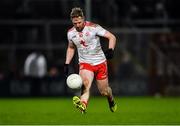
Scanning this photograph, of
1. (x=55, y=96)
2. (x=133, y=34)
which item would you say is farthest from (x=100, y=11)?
(x=55, y=96)

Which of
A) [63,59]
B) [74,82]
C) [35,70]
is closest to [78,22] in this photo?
[74,82]

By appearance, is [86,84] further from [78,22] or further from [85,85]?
[78,22]

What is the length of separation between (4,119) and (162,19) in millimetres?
17519

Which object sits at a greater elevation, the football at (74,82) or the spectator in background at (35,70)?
the football at (74,82)

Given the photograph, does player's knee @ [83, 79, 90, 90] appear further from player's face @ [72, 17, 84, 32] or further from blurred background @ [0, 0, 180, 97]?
blurred background @ [0, 0, 180, 97]

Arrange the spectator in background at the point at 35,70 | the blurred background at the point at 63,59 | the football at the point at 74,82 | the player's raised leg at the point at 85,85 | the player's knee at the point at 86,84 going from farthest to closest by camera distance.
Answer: the blurred background at the point at 63,59
the spectator in background at the point at 35,70
the player's knee at the point at 86,84
the player's raised leg at the point at 85,85
the football at the point at 74,82

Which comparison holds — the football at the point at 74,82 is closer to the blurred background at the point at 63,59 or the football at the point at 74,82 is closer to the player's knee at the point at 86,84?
the player's knee at the point at 86,84

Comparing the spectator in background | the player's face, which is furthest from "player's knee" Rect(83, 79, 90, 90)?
the spectator in background

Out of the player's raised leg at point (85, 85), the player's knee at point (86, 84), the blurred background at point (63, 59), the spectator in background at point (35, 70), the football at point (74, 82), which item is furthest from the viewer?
the blurred background at point (63, 59)

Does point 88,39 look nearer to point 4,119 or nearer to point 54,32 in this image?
point 4,119

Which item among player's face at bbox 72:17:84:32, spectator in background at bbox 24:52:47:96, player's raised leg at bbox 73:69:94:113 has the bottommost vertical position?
spectator in background at bbox 24:52:47:96

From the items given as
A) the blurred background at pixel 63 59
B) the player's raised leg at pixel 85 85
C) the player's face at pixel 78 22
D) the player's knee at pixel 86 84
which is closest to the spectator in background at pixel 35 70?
→ the blurred background at pixel 63 59

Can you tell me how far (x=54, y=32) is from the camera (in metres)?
31.2

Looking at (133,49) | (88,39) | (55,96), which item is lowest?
(55,96)
